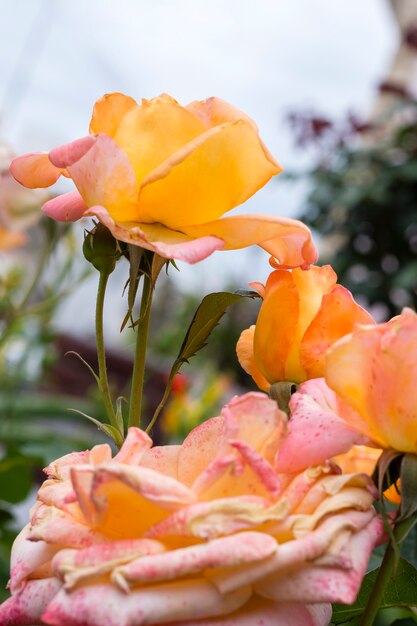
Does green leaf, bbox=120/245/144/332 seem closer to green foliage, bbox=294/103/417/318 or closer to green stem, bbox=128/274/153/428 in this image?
green stem, bbox=128/274/153/428

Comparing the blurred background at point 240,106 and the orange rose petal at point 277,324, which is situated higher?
the orange rose petal at point 277,324

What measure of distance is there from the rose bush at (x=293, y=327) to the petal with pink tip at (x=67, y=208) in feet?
0.21

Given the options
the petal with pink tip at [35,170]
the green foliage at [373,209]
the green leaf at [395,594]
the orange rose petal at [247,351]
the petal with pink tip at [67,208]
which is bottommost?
the green foliage at [373,209]

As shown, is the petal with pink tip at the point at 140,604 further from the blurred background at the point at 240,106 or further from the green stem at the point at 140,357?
the blurred background at the point at 240,106

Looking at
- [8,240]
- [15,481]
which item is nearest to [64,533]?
[15,481]

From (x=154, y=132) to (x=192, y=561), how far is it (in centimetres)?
13

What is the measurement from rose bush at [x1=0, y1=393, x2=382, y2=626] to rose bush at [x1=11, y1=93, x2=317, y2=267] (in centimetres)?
6

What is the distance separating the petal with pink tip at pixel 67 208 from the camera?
26 cm

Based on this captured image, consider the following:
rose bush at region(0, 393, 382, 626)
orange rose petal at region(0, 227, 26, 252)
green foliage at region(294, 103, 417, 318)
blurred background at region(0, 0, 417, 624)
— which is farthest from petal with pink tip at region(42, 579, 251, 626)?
green foliage at region(294, 103, 417, 318)

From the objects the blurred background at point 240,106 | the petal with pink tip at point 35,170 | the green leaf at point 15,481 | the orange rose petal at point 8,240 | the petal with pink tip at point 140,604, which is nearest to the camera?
the petal with pink tip at point 140,604

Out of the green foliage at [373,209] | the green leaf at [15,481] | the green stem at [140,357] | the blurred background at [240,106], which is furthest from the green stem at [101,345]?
the green foliage at [373,209]

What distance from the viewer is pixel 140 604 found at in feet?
0.57

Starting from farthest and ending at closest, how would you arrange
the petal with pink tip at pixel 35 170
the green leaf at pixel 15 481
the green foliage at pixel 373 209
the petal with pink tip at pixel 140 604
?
the green foliage at pixel 373 209, the green leaf at pixel 15 481, the petal with pink tip at pixel 35 170, the petal with pink tip at pixel 140 604

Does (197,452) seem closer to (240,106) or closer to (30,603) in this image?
(30,603)
